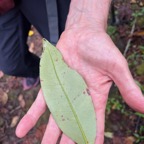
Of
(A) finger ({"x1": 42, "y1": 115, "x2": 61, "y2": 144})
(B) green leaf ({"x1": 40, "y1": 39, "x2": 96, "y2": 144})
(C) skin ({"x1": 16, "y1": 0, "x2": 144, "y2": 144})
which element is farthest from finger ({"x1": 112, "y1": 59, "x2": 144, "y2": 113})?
(A) finger ({"x1": 42, "y1": 115, "x2": 61, "y2": 144})

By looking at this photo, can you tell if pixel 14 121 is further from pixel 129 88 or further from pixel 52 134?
pixel 129 88

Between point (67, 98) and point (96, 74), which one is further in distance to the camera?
point (96, 74)

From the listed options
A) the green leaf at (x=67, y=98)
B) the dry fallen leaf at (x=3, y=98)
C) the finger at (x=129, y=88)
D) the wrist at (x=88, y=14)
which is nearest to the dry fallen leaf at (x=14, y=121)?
the dry fallen leaf at (x=3, y=98)

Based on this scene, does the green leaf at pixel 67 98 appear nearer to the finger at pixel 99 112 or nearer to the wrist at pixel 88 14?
the finger at pixel 99 112

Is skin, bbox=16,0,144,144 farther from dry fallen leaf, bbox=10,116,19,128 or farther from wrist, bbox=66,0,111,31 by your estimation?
dry fallen leaf, bbox=10,116,19,128

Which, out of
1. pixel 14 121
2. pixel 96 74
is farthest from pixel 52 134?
pixel 14 121
